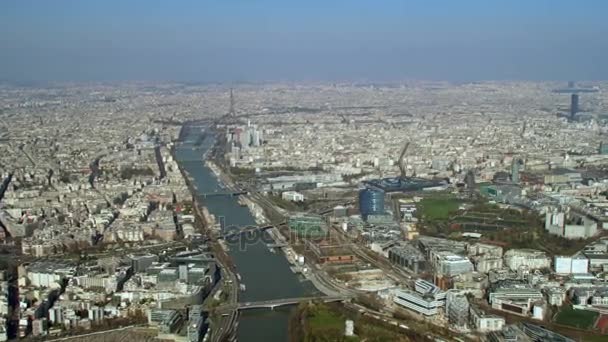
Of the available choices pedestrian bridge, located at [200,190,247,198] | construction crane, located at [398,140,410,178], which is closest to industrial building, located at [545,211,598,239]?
construction crane, located at [398,140,410,178]

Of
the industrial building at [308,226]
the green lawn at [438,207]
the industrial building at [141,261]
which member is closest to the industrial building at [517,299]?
the industrial building at [308,226]

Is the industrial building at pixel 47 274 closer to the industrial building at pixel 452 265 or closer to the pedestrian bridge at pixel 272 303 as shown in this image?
the pedestrian bridge at pixel 272 303

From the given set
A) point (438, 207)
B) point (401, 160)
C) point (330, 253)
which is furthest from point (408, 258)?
point (401, 160)

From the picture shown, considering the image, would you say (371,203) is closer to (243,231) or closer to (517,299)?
(243,231)

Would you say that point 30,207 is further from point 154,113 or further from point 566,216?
point 154,113

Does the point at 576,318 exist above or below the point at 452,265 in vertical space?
below

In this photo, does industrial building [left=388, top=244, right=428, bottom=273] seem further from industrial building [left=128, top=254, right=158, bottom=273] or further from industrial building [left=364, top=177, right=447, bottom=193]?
industrial building [left=364, top=177, right=447, bottom=193]
